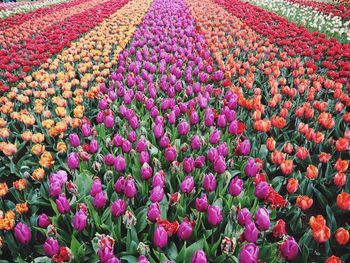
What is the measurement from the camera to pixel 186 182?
2357 millimetres

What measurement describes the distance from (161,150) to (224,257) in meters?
1.48

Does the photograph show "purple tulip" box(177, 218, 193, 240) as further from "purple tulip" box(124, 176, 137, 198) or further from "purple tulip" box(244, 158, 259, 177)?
"purple tulip" box(244, 158, 259, 177)

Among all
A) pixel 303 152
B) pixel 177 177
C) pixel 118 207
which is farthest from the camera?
pixel 303 152

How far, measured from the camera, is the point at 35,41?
7.75 metres

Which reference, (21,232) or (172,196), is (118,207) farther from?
(21,232)

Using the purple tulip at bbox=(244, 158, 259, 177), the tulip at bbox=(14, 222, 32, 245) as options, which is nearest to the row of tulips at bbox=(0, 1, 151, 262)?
the tulip at bbox=(14, 222, 32, 245)

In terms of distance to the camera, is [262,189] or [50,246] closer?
[50,246]

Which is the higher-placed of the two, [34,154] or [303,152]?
[303,152]

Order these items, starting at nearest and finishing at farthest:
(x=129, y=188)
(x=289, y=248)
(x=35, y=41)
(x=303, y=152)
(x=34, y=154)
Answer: (x=289, y=248) → (x=129, y=188) → (x=303, y=152) → (x=34, y=154) → (x=35, y=41)

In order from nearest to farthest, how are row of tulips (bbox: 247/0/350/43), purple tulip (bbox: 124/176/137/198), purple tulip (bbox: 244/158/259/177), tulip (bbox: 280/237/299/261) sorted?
tulip (bbox: 280/237/299/261)
purple tulip (bbox: 124/176/137/198)
purple tulip (bbox: 244/158/259/177)
row of tulips (bbox: 247/0/350/43)

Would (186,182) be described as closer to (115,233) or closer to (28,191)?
(115,233)

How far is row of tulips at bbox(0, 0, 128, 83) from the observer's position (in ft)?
19.2

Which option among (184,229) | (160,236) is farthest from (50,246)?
(184,229)

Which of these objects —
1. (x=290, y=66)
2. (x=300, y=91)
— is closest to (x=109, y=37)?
(x=290, y=66)
